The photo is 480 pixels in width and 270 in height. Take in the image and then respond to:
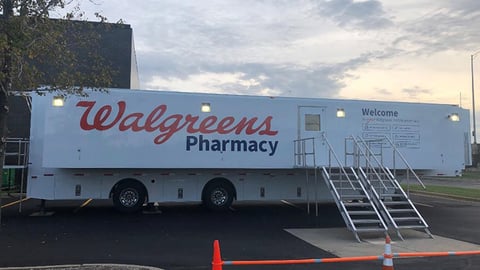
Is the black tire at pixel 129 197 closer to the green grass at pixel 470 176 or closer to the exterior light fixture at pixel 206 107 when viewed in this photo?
the exterior light fixture at pixel 206 107

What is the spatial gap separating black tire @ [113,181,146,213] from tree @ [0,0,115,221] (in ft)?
26.2

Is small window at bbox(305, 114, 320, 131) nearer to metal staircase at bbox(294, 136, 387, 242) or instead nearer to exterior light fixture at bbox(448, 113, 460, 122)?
metal staircase at bbox(294, 136, 387, 242)

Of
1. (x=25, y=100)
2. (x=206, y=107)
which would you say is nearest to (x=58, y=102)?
(x=206, y=107)

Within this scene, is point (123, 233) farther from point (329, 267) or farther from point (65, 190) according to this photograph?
point (329, 267)

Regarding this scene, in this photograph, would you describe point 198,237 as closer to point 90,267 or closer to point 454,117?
point 90,267

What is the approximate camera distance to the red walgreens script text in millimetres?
14578

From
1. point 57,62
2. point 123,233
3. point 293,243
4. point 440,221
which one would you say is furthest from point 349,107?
point 57,62

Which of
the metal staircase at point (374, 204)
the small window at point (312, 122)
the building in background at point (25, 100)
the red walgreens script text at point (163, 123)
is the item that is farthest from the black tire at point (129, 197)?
the building in background at point (25, 100)

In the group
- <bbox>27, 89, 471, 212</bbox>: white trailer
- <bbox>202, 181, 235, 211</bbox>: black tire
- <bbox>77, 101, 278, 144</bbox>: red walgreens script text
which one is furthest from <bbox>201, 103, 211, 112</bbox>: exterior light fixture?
<bbox>202, 181, 235, 211</bbox>: black tire

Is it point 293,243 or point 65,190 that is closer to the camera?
point 293,243

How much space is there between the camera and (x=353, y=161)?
16.1 meters

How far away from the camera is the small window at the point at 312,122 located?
53.3 feet

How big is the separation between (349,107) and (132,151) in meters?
7.29

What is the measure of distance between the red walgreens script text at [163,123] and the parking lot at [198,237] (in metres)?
2.67
